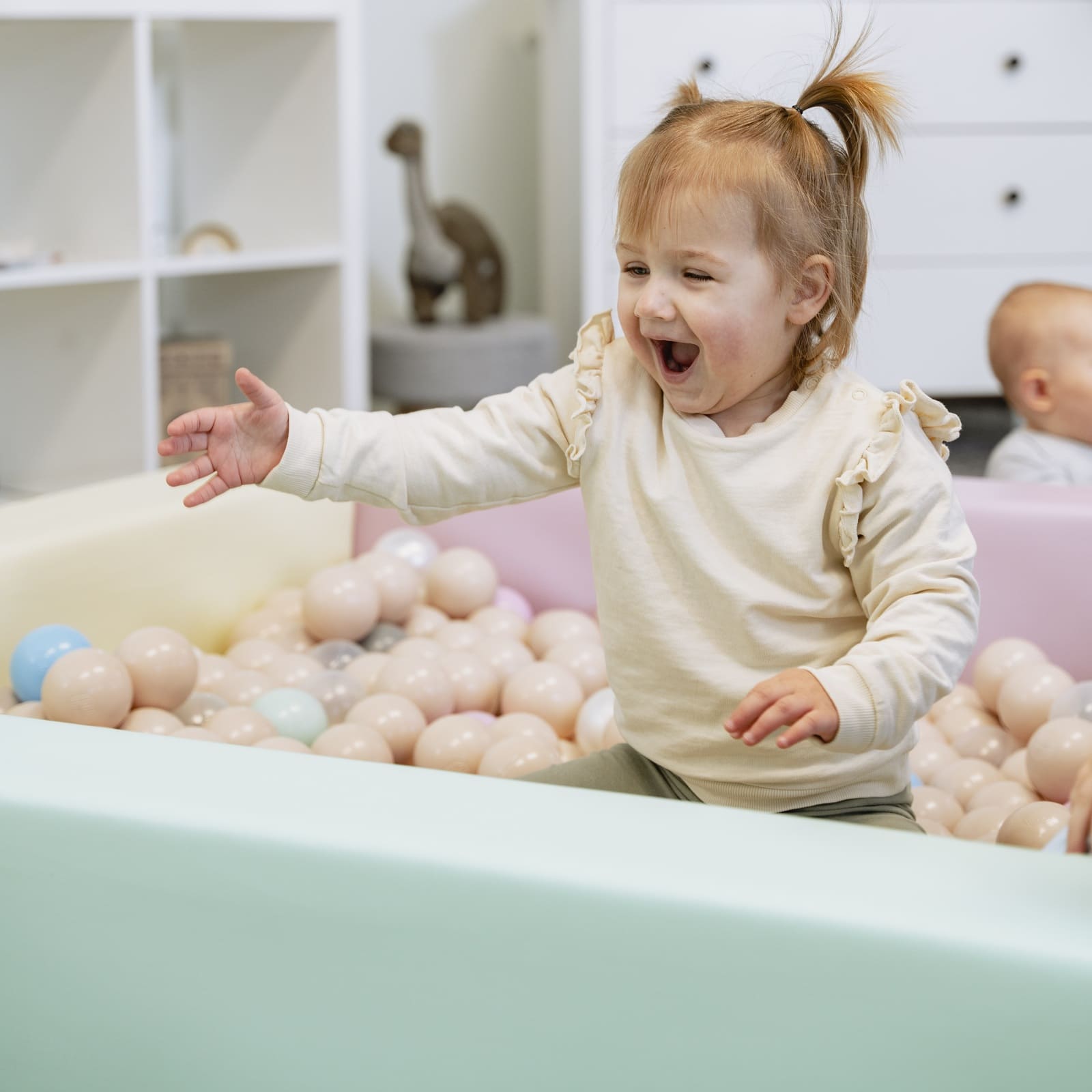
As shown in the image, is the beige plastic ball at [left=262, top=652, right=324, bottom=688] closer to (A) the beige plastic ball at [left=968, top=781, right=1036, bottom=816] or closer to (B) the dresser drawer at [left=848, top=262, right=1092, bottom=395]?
(A) the beige plastic ball at [left=968, top=781, right=1036, bottom=816]

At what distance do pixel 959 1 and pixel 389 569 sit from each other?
139 cm

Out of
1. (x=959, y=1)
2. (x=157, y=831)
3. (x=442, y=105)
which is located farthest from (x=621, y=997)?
(x=442, y=105)

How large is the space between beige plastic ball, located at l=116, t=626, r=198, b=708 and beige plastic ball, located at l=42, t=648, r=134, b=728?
3cm

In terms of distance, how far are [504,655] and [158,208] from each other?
1330mm

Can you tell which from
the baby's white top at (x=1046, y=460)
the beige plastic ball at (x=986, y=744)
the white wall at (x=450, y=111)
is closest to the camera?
the beige plastic ball at (x=986, y=744)

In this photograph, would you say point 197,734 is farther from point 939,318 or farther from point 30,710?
point 939,318

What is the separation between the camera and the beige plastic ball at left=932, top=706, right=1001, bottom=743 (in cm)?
119

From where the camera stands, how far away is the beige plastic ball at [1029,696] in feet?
3.68

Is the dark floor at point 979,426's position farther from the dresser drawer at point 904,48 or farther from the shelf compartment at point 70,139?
the shelf compartment at point 70,139

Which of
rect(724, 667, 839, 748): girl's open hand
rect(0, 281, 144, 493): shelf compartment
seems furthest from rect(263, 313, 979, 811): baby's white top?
rect(0, 281, 144, 493): shelf compartment

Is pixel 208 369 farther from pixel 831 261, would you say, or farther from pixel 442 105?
pixel 831 261

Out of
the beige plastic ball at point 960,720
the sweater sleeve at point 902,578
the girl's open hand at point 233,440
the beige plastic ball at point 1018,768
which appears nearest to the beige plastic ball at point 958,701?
the beige plastic ball at point 960,720

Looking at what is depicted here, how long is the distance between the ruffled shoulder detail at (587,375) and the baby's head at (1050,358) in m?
0.75

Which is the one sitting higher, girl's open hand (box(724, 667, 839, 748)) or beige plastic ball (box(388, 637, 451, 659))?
girl's open hand (box(724, 667, 839, 748))
